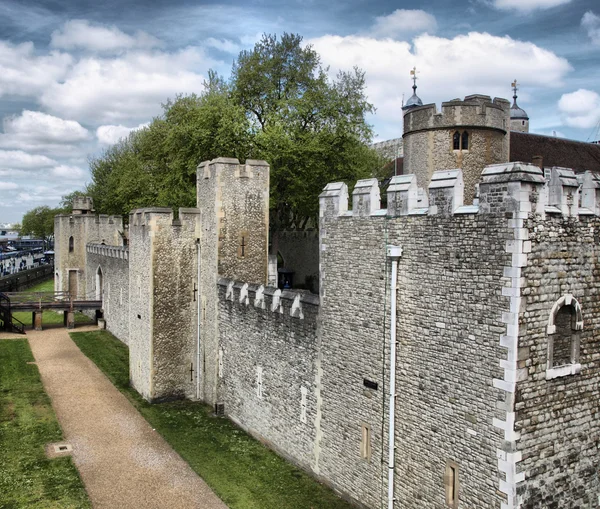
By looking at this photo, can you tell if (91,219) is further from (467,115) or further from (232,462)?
(232,462)

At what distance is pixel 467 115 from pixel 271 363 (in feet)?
41.2

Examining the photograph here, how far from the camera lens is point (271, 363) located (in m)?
13.3

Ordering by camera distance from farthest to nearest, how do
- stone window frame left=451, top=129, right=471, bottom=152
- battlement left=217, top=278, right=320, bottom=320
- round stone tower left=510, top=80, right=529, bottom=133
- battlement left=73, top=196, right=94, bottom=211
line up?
round stone tower left=510, top=80, right=529, bottom=133, battlement left=73, top=196, right=94, bottom=211, stone window frame left=451, top=129, right=471, bottom=152, battlement left=217, top=278, right=320, bottom=320

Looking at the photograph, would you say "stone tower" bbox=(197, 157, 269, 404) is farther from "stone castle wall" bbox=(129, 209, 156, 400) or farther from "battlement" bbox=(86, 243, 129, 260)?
"battlement" bbox=(86, 243, 129, 260)

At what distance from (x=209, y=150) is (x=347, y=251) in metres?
16.7

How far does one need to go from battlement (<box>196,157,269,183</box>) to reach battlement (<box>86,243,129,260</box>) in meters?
9.52

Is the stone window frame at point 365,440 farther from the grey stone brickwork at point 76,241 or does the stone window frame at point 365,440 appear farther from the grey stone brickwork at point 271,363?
the grey stone brickwork at point 76,241

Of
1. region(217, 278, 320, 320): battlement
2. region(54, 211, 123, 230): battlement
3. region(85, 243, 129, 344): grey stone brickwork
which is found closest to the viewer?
region(217, 278, 320, 320): battlement

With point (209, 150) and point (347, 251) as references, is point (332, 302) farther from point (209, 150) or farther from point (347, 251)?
point (209, 150)

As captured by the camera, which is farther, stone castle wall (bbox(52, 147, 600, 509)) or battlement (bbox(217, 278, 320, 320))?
battlement (bbox(217, 278, 320, 320))

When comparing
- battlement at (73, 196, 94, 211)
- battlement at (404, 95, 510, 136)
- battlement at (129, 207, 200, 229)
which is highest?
battlement at (404, 95, 510, 136)

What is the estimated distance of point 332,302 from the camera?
11133 mm

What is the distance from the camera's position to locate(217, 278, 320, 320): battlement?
39.2 feet

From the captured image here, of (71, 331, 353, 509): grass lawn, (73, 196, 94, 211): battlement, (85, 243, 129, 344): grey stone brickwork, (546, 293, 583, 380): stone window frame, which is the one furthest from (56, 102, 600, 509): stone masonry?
(73, 196, 94, 211): battlement
